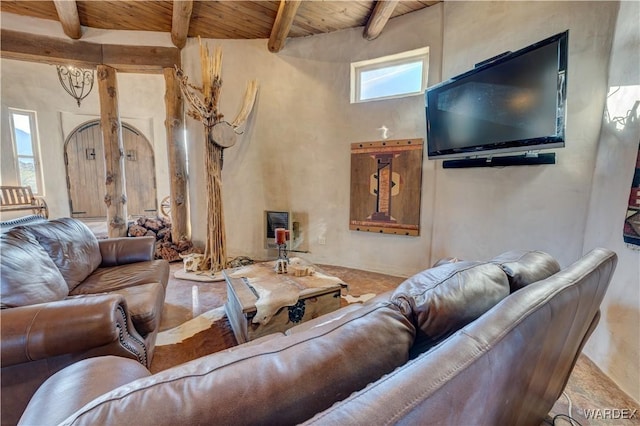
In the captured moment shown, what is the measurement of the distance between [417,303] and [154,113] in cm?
673

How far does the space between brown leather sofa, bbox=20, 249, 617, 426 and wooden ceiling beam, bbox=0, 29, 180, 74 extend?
408 centimetres

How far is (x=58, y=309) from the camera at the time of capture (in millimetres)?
1191

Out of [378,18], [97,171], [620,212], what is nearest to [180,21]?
[378,18]

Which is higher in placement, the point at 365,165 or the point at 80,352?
the point at 365,165

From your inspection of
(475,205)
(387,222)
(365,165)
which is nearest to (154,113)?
(365,165)

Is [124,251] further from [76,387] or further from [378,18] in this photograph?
[378,18]

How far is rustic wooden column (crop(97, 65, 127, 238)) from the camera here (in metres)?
3.62

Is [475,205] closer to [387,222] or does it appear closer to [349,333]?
[387,222]

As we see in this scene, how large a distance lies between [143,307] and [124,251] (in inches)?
43.4

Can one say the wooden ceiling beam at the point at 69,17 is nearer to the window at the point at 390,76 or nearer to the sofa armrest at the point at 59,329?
the window at the point at 390,76

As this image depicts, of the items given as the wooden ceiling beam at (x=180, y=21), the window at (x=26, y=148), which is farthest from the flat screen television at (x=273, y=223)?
the window at (x=26, y=148)

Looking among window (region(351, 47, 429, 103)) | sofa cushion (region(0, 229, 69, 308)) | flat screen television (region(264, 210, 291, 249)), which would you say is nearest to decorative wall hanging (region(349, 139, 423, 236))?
window (region(351, 47, 429, 103))

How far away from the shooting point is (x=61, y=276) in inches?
67.6

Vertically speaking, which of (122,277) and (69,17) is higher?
(69,17)
